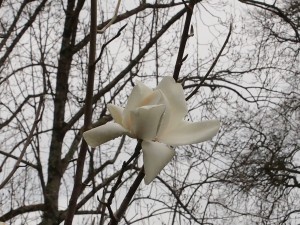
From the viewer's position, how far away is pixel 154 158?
1.44 ft

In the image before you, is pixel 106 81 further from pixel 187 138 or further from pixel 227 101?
pixel 187 138

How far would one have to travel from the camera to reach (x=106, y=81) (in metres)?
3.44

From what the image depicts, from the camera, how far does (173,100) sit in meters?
0.48

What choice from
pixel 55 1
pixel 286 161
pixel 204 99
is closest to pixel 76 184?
pixel 204 99

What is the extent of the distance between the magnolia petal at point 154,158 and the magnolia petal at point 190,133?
0.6 inches

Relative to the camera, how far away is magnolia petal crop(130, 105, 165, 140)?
0.46 m

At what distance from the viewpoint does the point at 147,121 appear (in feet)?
1.52

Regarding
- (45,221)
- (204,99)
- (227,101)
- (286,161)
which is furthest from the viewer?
(286,161)

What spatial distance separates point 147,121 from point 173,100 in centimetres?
4

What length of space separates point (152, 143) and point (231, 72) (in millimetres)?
3508

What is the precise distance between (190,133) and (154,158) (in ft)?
0.16

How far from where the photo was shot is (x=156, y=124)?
0.46 metres

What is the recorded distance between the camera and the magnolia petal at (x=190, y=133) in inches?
18.2

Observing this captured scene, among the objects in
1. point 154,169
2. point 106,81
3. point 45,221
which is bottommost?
point 154,169
